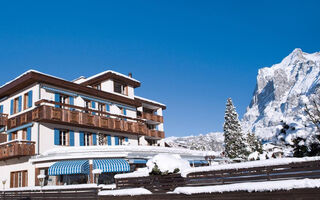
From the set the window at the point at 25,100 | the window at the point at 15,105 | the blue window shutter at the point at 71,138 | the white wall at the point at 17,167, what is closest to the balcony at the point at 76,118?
the blue window shutter at the point at 71,138

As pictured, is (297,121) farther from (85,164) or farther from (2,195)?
(2,195)

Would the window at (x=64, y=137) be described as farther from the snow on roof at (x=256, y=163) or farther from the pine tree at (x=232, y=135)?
the pine tree at (x=232, y=135)

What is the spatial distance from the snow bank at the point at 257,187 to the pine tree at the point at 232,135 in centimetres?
3399

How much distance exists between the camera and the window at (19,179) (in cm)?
2442

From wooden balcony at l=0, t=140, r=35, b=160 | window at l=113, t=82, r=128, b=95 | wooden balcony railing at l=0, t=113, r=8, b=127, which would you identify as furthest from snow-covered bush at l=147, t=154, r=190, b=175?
window at l=113, t=82, r=128, b=95

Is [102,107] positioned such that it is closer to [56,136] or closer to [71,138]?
[71,138]

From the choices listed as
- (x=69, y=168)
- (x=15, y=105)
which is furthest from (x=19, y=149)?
(x=15, y=105)

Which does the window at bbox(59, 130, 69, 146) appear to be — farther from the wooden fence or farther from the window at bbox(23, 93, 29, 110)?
the wooden fence

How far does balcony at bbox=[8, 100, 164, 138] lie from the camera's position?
78.4 feet

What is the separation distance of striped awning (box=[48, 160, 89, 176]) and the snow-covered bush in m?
8.26

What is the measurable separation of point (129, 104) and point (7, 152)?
521 inches

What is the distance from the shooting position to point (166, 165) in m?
13.7

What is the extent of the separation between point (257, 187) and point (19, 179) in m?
21.2

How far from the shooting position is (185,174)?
1292 cm
